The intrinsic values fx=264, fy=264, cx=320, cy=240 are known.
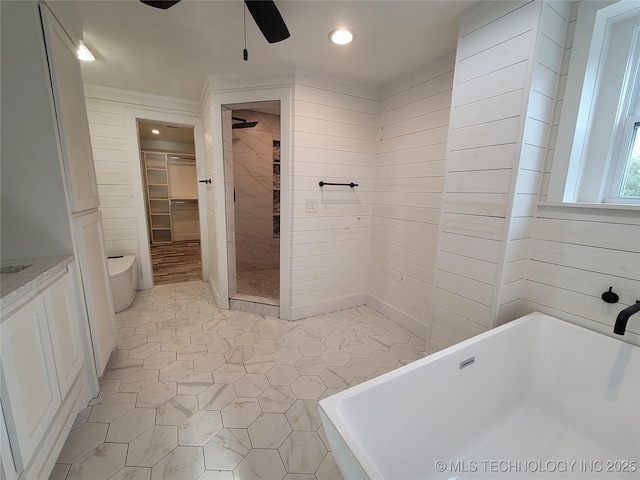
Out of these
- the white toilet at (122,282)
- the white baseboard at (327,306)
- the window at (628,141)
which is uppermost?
the window at (628,141)

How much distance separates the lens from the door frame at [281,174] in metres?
2.38

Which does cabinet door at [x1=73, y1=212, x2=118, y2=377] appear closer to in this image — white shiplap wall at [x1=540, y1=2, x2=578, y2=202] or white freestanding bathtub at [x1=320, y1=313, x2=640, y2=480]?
white freestanding bathtub at [x1=320, y1=313, x2=640, y2=480]

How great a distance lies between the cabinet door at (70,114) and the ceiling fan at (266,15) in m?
0.59

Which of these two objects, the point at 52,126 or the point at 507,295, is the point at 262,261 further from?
the point at 507,295

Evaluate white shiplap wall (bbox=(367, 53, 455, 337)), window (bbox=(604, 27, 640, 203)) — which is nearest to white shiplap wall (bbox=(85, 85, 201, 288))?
white shiplap wall (bbox=(367, 53, 455, 337))

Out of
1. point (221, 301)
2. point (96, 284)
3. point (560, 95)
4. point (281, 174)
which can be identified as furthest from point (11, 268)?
point (560, 95)

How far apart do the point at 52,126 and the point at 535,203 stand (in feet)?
8.65

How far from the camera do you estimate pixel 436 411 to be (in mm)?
1219

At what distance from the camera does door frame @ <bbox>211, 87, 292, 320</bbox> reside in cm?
238

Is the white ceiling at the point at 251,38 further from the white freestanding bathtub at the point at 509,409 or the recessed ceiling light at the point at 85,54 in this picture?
the white freestanding bathtub at the point at 509,409

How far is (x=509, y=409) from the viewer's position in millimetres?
1454

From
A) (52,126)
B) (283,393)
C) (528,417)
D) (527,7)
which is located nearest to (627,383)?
(528,417)

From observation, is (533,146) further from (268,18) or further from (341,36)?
(268,18)

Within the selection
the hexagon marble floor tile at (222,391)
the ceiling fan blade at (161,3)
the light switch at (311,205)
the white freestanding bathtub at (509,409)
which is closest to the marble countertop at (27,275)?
the hexagon marble floor tile at (222,391)
